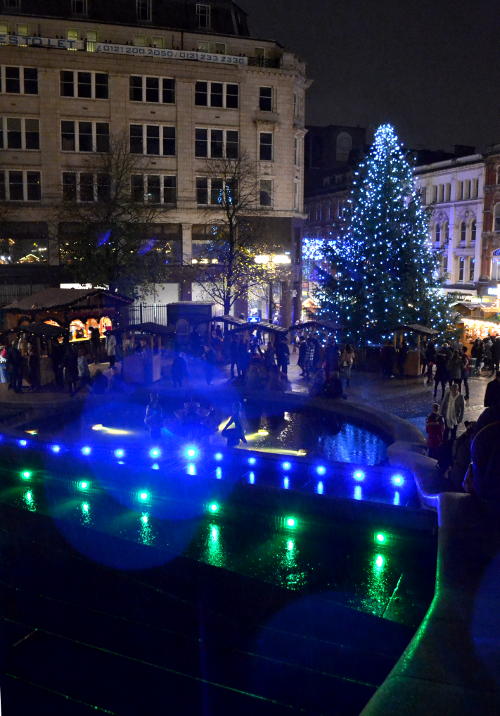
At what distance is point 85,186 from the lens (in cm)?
3922

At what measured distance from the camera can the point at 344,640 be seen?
6.86 m

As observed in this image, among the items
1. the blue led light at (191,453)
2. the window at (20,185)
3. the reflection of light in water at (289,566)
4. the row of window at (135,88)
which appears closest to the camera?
the reflection of light in water at (289,566)

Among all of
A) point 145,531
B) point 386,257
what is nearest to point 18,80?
point 386,257

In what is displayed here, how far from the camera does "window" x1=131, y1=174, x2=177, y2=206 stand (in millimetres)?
40844

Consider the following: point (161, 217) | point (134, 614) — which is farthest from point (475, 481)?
point (161, 217)

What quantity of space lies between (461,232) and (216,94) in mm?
22851

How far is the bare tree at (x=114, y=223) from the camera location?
35.6 meters

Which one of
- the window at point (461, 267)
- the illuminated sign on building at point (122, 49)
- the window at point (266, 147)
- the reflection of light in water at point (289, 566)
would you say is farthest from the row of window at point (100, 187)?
the reflection of light in water at point (289, 566)

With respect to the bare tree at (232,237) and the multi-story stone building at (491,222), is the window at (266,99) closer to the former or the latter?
the bare tree at (232,237)

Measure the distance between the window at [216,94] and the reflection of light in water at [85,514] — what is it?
35068 mm

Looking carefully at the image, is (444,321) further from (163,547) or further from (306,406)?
(163,547)

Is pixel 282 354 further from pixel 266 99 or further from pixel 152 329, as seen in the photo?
pixel 266 99

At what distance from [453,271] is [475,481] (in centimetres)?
4981

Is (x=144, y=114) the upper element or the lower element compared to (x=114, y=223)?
upper
